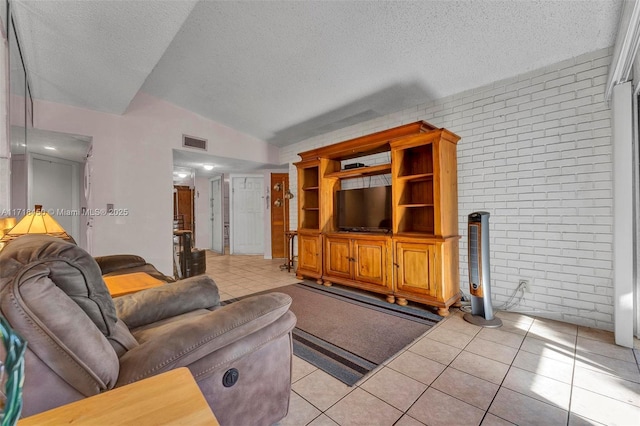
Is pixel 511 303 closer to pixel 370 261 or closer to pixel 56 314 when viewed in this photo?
pixel 370 261

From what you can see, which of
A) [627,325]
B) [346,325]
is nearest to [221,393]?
[346,325]

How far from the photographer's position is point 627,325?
2084mm

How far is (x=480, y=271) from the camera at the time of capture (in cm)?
258

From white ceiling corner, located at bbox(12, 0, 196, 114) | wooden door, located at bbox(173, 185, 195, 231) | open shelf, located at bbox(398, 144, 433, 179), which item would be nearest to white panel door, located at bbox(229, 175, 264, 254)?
wooden door, located at bbox(173, 185, 195, 231)

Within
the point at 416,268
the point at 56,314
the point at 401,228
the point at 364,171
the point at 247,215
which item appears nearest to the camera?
the point at 56,314

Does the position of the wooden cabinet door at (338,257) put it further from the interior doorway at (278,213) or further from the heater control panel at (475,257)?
Result: the interior doorway at (278,213)

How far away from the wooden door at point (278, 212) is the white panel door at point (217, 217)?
5.77 ft

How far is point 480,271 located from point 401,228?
954 millimetres

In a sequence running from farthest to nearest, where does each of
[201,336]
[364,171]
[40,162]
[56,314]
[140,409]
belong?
[40,162] → [364,171] → [201,336] → [56,314] → [140,409]

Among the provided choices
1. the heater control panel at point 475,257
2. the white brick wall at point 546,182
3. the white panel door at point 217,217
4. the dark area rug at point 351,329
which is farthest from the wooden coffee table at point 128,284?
the white panel door at point 217,217

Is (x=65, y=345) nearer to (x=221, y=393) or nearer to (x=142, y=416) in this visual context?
(x=142, y=416)

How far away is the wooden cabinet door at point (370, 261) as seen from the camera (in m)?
3.25

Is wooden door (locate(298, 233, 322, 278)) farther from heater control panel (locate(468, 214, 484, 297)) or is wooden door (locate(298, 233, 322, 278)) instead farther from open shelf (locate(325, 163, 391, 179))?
heater control panel (locate(468, 214, 484, 297))

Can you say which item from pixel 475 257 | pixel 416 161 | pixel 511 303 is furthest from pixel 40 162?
pixel 511 303
